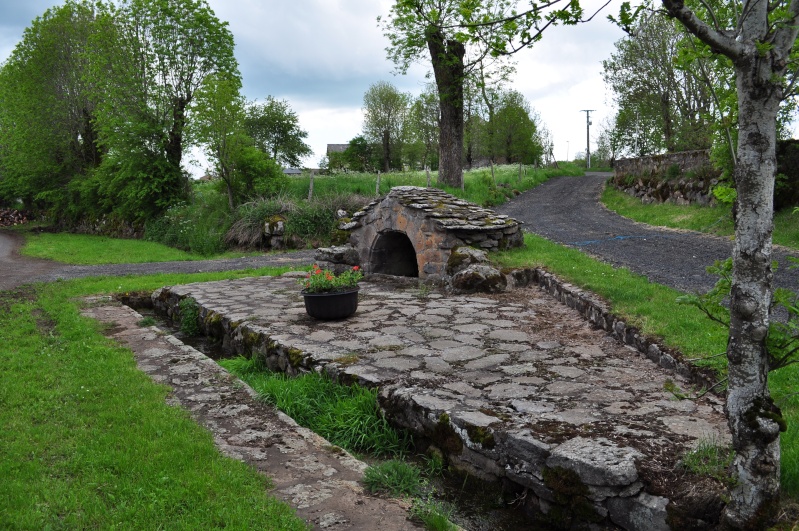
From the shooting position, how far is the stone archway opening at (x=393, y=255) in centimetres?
1105

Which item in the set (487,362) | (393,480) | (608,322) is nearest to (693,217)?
(608,322)

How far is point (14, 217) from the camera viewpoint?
111 ft

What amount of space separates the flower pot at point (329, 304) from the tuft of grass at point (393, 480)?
3.48m

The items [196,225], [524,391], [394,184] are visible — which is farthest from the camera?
[394,184]

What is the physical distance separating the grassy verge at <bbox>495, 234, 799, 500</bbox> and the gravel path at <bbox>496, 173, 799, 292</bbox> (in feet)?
2.17

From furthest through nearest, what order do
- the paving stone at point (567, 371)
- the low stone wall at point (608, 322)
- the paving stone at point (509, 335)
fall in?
the paving stone at point (509, 335), the paving stone at point (567, 371), the low stone wall at point (608, 322)

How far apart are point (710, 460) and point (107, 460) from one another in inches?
139

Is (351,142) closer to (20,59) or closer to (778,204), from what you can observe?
(20,59)

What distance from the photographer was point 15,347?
21.1ft

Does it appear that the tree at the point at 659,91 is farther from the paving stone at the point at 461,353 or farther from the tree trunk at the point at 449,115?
the paving stone at the point at 461,353

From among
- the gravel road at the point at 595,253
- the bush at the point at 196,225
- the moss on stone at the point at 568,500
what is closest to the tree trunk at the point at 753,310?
the moss on stone at the point at 568,500

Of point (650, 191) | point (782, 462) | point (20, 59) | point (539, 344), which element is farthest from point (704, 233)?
point (20, 59)

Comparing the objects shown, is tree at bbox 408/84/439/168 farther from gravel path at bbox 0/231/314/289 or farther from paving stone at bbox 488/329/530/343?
paving stone at bbox 488/329/530/343

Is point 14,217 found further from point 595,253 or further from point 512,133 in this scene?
point 595,253
